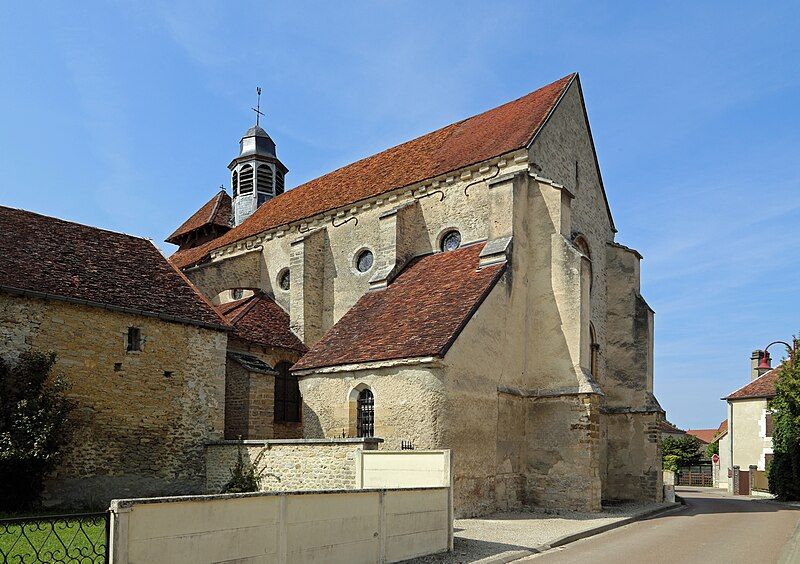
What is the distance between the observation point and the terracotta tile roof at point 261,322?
22719 millimetres

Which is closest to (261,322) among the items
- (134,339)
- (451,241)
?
(134,339)

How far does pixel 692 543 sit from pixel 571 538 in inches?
88.6

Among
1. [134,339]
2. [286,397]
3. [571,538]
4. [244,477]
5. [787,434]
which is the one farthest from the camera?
[787,434]

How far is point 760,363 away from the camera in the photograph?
44.9 metres

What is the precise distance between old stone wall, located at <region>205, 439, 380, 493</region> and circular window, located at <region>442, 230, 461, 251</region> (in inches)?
336

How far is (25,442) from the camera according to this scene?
1484 cm

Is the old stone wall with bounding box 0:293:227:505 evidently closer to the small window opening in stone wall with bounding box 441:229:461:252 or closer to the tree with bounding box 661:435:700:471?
the small window opening in stone wall with bounding box 441:229:461:252

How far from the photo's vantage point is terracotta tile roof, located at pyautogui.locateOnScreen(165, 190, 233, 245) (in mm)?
36719

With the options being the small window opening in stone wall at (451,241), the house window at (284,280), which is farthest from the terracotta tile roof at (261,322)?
the small window opening in stone wall at (451,241)

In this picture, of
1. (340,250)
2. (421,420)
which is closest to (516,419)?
(421,420)

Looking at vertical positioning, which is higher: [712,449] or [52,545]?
[52,545]

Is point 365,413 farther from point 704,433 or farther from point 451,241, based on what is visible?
point 704,433

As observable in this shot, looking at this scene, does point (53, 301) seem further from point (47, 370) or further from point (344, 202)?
point (344, 202)

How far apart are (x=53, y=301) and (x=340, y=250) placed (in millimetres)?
10477
